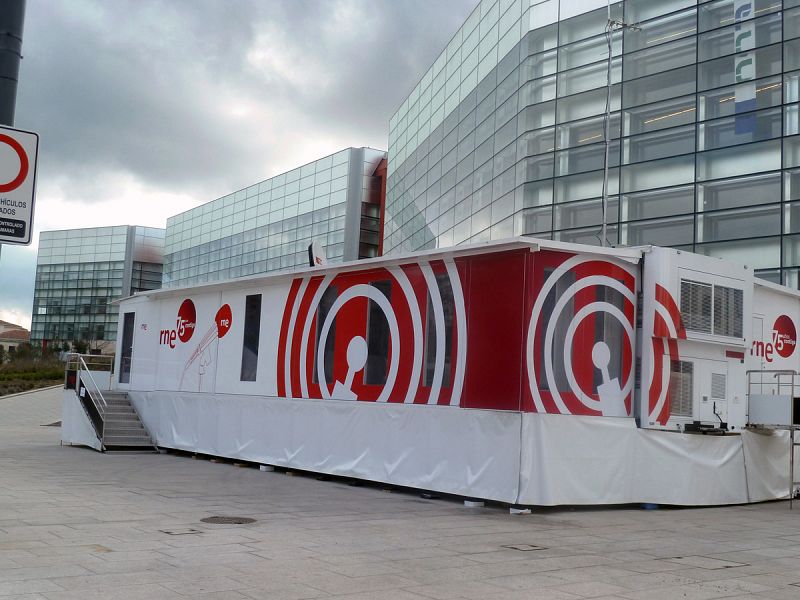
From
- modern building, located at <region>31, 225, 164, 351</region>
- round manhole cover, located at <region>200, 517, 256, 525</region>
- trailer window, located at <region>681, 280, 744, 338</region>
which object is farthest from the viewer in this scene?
modern building, located at <region>31, 225, 164, 351</region>

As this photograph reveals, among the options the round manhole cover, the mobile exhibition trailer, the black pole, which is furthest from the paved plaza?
the black pole

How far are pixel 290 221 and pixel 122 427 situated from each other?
48768 mm

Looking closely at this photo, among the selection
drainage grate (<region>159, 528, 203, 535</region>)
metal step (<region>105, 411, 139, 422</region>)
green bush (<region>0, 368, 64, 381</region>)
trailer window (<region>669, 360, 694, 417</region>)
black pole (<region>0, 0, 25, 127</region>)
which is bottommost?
drainage grate (<region>159, 528, 203, 535</region>)

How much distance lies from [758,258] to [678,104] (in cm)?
666

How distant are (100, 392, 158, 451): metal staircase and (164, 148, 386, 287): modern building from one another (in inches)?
→ 1547

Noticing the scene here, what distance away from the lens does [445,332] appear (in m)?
13.8

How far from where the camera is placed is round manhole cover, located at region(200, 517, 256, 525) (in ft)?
32.6

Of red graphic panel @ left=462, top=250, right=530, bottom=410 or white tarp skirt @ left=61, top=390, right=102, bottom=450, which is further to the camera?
white tarp skirt @ left=61, top=390, right=102, bottom=450

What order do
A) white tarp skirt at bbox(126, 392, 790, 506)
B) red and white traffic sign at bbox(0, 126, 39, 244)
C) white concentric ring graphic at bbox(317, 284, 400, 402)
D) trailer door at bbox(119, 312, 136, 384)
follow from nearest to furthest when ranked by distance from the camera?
1. red and white traffic sign at bbox(0, 126, 39, 244)
2. white tarp skirt at bbox(126, 392, 790, 506)
3. white concentric ring graphic at bbox(317, 284, 400, 402)
4. trailer door at bbox(119, 312, 136, 384)

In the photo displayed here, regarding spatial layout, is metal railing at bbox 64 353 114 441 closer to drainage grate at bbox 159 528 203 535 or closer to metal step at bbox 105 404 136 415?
metal step at bbox 105 404 136 415

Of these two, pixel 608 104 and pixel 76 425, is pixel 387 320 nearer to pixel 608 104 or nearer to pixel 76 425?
pixel 76 425

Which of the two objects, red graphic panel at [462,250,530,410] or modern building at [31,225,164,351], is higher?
modern building at [31,225,164,351]

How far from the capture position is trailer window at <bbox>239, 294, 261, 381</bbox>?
59.7 ft

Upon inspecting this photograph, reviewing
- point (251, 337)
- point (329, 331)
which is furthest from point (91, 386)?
point (329, 331)
